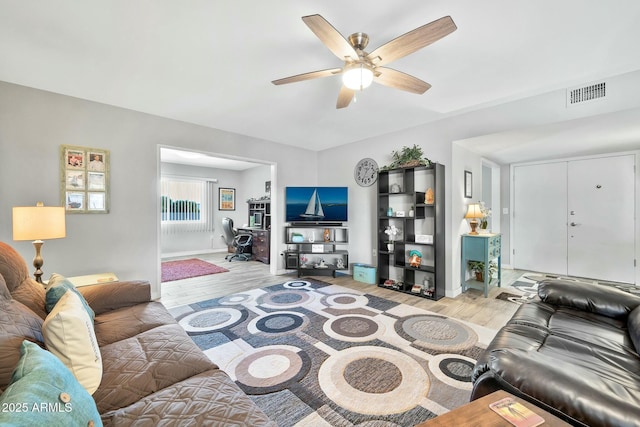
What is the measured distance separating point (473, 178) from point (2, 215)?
19.0 feet

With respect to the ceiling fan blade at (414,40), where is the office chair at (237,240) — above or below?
below

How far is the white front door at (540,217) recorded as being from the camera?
4.73 meters

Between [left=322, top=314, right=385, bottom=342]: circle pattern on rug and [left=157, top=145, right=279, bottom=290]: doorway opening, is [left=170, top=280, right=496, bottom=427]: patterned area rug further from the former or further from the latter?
[left=157, top=145, right=279, bottom=290]: doorway opening

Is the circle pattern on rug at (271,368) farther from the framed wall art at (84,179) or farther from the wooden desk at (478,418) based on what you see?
the framed wall art at (84,179)

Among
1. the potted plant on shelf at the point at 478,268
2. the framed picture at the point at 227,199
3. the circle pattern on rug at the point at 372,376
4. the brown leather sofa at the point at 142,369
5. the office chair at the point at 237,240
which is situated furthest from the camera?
the framed picture at the point at 227,199

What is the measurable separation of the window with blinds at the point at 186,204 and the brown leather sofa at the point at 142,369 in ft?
18.3

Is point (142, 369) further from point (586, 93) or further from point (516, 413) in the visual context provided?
point (586, 93)

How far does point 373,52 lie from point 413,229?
2.82 meters

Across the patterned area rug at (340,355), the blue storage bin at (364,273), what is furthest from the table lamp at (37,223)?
the blue storage bin at (364,273)

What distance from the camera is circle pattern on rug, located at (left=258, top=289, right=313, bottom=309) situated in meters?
3.31

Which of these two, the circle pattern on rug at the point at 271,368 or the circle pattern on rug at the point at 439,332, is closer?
the circle pattern on rug at the point at 271,368

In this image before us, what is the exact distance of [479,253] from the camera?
3678mm

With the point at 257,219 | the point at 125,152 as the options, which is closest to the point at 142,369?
the point at 125,152

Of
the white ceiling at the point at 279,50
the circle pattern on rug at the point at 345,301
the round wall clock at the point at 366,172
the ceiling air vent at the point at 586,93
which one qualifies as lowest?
the circle pattern on rug at the point at 345,301
